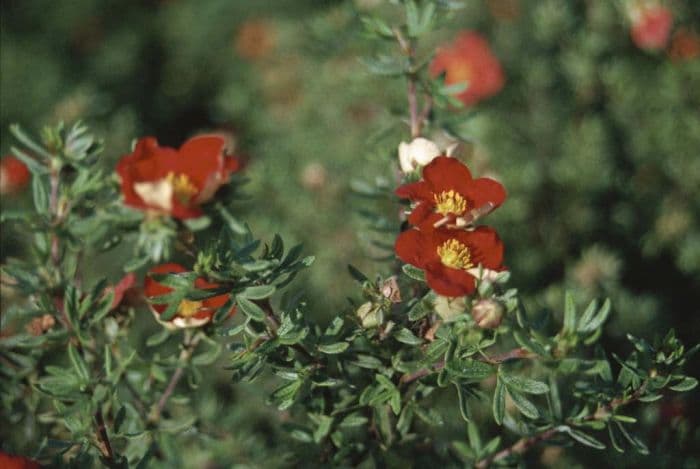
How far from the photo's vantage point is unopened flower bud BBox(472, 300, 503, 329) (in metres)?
0.88

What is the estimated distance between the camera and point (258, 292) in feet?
3.05

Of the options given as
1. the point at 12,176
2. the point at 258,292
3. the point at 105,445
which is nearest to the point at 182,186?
the point at 258,292

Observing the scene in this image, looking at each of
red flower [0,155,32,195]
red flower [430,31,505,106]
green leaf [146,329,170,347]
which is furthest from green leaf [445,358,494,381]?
red flower [430,31,505,106]

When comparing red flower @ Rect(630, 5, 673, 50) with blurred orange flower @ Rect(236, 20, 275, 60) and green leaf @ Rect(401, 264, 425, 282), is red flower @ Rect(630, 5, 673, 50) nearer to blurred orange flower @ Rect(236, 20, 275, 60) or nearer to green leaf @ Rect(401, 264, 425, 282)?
blurred orange flower @ Rect(236, 20, 275, 60)

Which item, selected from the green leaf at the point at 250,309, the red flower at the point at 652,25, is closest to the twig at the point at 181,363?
the green leaf at the point at 250,309

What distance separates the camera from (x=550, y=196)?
2.34 m

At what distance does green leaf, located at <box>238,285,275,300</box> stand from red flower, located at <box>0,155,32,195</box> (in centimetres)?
126

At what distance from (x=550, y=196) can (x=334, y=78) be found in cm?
84

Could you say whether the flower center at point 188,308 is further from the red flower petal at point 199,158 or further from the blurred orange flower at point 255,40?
the blurred orange flower at point 255,40

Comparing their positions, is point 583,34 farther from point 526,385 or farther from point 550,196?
point 526,385

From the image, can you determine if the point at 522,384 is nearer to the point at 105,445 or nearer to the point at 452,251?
the point at 452,251

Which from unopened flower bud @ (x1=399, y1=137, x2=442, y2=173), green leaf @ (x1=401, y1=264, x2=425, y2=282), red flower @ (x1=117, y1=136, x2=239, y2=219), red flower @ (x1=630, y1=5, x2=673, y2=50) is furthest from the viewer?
red flower @ (x1=630, y1=5, x2=673, y2=50)

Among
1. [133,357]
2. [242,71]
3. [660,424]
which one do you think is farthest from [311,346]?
[242,71]

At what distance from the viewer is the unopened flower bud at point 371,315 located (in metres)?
0.98
